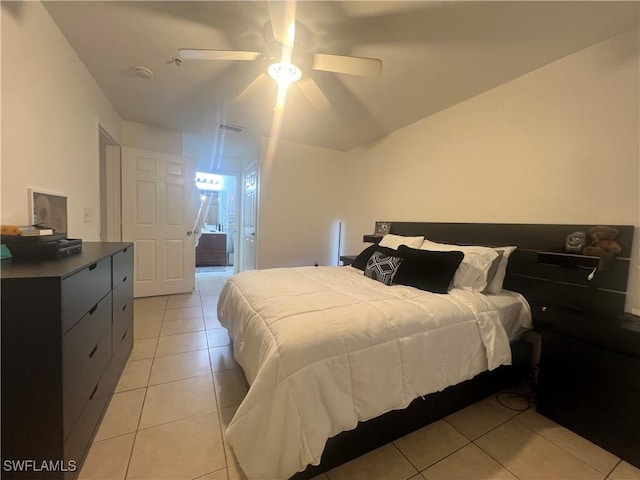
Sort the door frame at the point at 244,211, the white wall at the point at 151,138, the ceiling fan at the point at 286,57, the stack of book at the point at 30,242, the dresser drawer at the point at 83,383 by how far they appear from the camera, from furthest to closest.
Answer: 1. the door frame at the point at 244,211
2. the white wall at the point at 151,138
3. the ceiling fan at the point at 286,57
4. the stack of book at the point at 30,242
5. the dresser drawer at the point at 83,383

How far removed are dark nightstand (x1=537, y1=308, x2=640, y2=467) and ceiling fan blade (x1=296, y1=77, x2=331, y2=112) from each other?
2239 millimetres

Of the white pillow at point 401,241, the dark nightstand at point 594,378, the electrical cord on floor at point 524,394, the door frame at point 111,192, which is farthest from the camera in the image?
the door frame at point 111,192

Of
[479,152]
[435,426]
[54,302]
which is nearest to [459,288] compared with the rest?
[435,426]

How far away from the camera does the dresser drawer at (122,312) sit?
1736 millimetres

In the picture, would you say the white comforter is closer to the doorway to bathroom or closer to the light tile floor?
the light tile floor

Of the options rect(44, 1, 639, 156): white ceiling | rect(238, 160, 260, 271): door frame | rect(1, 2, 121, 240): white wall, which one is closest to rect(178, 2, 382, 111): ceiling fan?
rect(44, 1, 639, 156): white ceiling

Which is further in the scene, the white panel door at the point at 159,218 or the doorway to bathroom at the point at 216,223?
the doorway to bathroom at the point at 216,223

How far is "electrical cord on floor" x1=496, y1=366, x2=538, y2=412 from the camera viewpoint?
1.77 m

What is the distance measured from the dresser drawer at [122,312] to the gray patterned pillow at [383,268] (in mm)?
1915

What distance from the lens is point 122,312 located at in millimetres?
1905

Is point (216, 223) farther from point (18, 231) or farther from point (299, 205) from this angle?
point (18, 231)

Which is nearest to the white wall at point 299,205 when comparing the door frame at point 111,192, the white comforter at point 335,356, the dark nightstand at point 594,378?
the door frame at point 111,192

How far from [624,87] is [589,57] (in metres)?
0.33

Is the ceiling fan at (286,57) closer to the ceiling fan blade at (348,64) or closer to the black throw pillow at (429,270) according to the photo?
the ceiling fan blade at (348,64)
